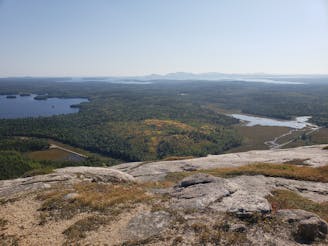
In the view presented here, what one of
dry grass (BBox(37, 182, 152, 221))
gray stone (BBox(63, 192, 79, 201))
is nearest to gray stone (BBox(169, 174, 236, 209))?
dry grass (BBox(37, 182, 152, 221))

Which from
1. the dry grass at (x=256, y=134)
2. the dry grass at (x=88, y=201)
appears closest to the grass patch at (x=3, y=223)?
the dry grass at (x=88, y=201)

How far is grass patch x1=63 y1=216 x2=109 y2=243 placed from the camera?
16459 millimetres

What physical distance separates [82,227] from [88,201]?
379cm

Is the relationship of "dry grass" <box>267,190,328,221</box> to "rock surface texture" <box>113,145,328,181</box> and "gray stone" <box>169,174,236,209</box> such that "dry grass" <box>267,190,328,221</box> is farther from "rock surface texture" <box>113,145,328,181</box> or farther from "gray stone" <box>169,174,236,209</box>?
"rock surface texture" <box>113,145,328,181</box>

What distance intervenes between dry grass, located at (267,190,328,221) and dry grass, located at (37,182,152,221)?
1070 centimetres

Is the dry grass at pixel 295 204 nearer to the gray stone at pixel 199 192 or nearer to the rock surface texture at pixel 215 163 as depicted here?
the gray stone at pixel 199 192

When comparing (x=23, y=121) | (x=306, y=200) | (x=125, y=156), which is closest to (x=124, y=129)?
(x=125, y=156)

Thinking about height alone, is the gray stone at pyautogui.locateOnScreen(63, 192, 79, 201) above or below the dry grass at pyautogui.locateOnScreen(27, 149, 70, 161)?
above

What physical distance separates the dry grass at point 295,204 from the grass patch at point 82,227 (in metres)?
13.4

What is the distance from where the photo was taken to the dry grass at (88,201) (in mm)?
19906

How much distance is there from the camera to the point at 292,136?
156 meters

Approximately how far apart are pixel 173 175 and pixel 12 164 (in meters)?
65.9

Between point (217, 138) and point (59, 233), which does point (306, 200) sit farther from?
point (217, 138)

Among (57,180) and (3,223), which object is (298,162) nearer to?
(57,180)
